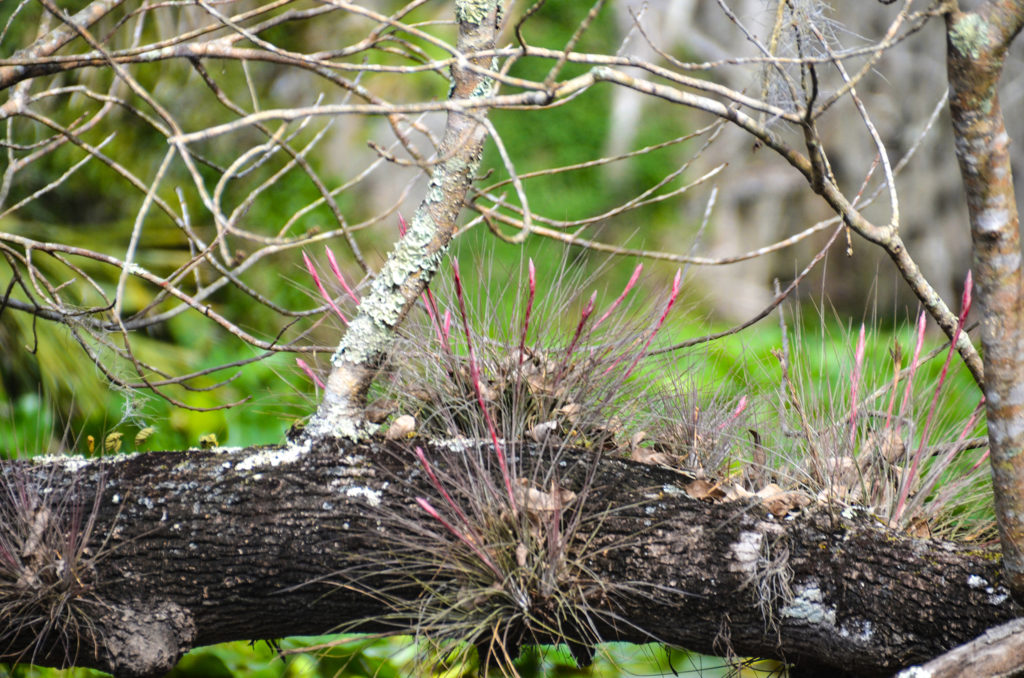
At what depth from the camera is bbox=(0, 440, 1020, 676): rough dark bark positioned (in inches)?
37.4

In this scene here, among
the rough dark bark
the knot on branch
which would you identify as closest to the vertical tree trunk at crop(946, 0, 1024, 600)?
the rough dark bark

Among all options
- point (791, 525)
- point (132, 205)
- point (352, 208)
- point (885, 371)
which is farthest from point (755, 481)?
point (352, 208)

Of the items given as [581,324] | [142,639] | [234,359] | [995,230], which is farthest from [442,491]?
[234,359]

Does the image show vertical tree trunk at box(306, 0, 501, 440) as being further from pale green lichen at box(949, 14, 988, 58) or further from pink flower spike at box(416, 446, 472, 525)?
pale green lichen at box(949, 14, 988, 58)

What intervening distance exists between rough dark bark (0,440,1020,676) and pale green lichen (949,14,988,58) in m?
0.56

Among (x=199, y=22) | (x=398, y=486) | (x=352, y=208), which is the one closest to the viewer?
(x=398, y=486)

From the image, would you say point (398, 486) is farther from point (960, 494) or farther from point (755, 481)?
point (960, 494)

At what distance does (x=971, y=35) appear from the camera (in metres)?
0.79

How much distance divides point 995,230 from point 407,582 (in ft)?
2.60

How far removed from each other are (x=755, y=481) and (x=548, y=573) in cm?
36

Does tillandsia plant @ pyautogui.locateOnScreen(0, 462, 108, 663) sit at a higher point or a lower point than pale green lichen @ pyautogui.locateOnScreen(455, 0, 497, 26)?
lower

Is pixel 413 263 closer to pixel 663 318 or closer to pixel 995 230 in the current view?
pixel 663 318

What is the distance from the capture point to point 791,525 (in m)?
1.01

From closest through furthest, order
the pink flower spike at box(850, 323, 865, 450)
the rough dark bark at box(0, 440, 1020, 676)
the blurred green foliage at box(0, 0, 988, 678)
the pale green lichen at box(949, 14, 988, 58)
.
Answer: the pale green lichen at box(949, 14, 988, 58), the rough dark bark at box(0, 440, 1020, 676), the pink flower spike at box(850, 323, 865, 450), the blurred green foliage at box(0, 0, 988, 678)
